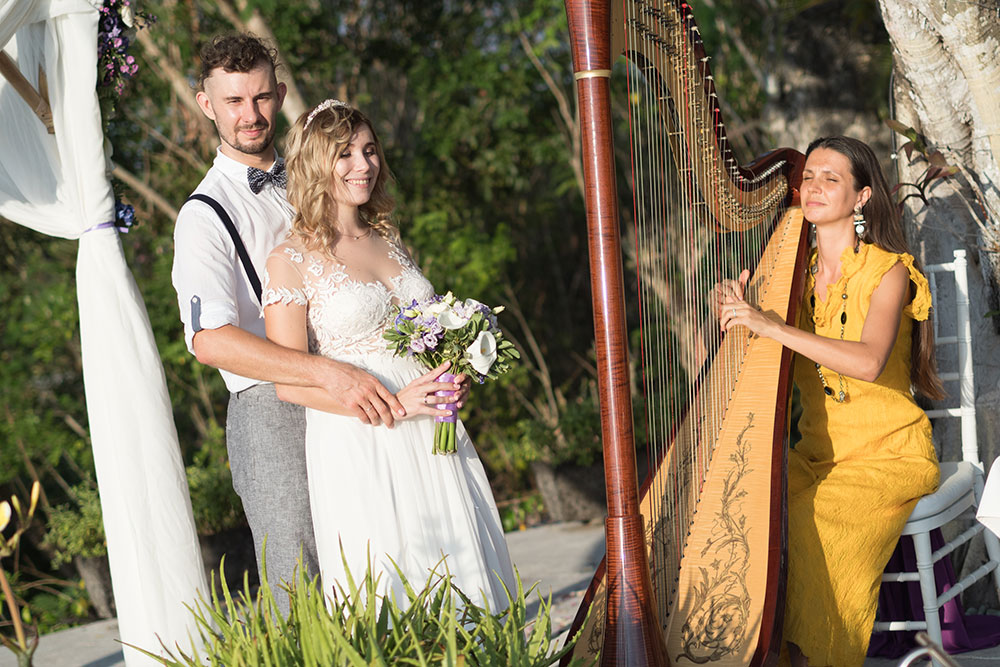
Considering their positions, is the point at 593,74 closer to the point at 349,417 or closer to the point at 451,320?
the point at 451,320

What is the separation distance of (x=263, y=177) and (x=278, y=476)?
794 millimetres

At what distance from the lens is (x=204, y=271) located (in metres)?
2.41

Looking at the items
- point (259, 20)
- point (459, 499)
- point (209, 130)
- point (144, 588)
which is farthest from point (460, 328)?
point (209, 130)

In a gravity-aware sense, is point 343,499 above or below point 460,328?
below

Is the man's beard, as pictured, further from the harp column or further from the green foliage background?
the green foliage background

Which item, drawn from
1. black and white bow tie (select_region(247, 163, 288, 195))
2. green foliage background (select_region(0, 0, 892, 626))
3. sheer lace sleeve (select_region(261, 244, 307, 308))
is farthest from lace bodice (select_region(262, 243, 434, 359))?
green foliage background (select_region(0, 0, 892, 626))

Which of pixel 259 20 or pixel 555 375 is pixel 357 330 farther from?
pixel 555 375

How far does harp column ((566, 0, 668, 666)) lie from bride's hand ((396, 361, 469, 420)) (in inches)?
18.9

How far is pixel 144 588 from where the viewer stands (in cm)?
286

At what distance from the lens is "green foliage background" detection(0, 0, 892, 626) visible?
6566 millimetres

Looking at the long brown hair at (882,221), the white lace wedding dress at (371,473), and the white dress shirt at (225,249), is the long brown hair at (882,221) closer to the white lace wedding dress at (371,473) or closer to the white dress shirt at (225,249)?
the white lace wedding dress at (371,473)

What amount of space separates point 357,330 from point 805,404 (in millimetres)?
1503

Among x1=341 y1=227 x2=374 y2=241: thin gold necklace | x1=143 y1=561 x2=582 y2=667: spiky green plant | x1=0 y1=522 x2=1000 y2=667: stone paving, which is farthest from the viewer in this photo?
x1=0 y1=522 x2=1000 y2=667: stone paving

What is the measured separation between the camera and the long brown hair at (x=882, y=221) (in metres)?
2.96
